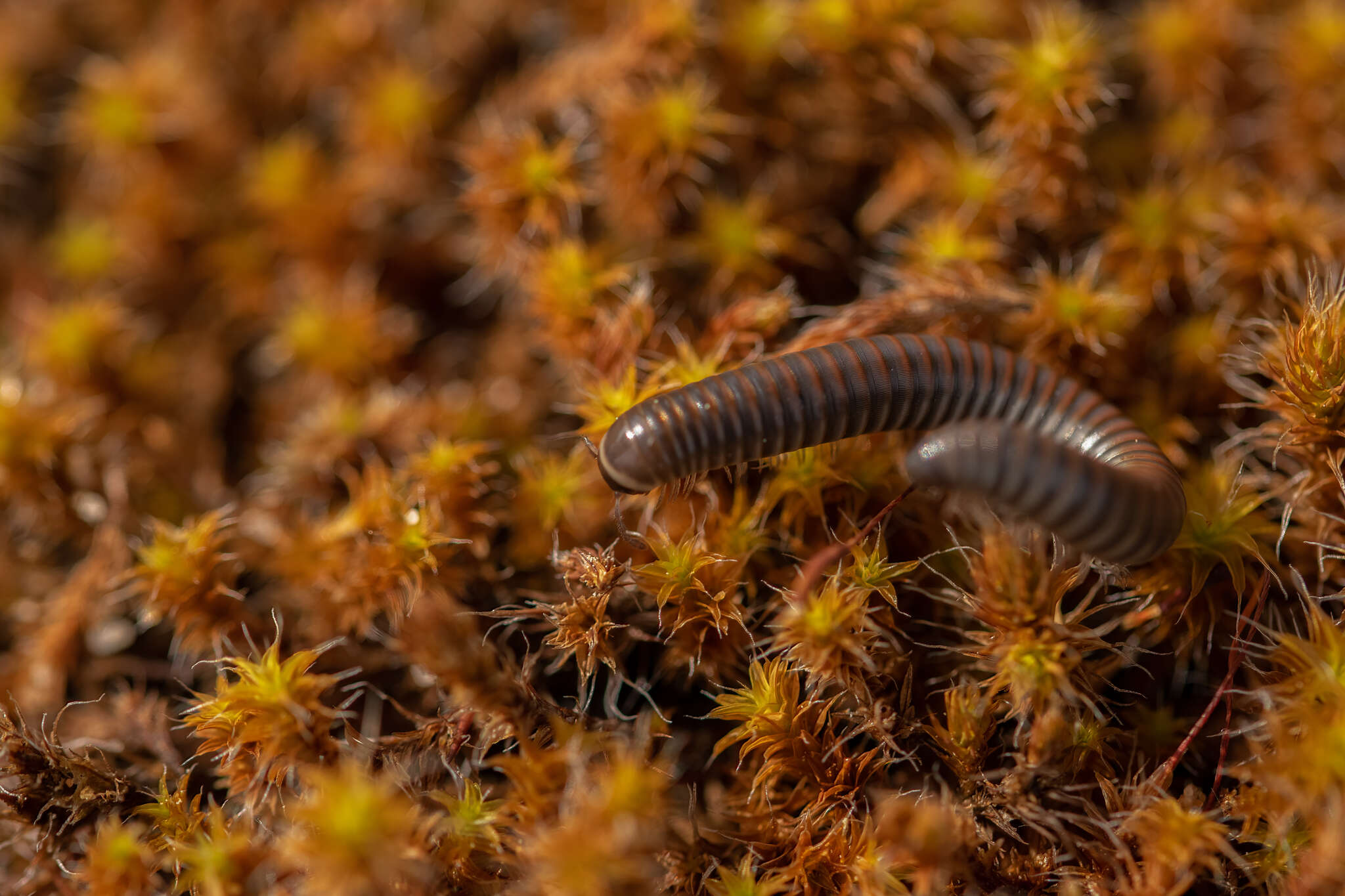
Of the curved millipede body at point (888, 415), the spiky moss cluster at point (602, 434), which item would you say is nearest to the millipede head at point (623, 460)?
the curved millipede body at point (888, 415)

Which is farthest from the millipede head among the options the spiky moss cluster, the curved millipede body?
the spiky moss cluster

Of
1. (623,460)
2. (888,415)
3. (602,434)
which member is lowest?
(602,434)

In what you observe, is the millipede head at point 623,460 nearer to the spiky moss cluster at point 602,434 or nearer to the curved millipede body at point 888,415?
the curved millipede body at point 888,415

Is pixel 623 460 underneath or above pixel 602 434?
above

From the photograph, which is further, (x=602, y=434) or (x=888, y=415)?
(x=602, y=434)

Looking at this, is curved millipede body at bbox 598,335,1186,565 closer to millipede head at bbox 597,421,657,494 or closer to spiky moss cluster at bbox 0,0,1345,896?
millipede head at bbox 597,421,657,494

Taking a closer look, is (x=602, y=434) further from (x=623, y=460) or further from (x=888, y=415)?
(x=888, y=415)

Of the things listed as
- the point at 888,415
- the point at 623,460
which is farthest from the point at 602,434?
the point at 888,415
